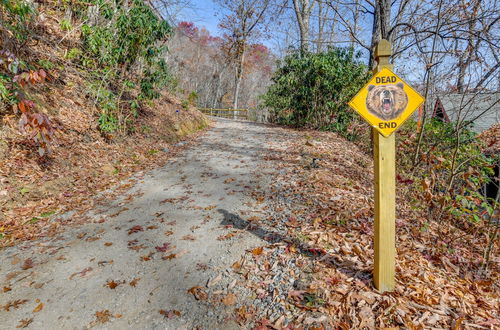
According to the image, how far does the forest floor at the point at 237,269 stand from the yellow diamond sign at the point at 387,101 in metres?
1.57

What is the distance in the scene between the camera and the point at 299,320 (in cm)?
225

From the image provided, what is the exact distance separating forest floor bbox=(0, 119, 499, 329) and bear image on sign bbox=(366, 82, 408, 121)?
5.40ft

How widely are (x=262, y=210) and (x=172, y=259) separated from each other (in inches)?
63.1

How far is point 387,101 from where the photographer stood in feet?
7.41

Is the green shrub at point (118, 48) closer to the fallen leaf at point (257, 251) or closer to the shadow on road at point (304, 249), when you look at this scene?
the shadow on road at point (304, 249)

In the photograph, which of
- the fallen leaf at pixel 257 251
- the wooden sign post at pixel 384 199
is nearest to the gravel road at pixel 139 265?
the fallen leaf at pixel 257 251

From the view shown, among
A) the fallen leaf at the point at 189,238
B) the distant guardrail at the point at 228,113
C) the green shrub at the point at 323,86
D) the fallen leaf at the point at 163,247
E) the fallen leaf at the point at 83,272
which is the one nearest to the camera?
Result: the fallen leaf at the point at 83,272

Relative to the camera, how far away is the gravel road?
A: 2.43 meters

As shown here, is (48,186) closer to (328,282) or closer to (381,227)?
(328,282)

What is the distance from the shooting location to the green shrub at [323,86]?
10.3 meters

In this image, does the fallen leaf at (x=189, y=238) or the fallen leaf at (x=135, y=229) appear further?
the fallen leaf at (x=135, y=229)

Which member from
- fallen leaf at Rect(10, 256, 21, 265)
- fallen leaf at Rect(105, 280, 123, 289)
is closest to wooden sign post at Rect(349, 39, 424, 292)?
fallen leaf at Rect(105, 280, 123, 289)

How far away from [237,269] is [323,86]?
9370 millimetres

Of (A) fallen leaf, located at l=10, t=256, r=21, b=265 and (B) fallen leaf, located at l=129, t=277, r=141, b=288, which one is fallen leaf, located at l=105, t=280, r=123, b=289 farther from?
(A) fallen leaf, located at l=10, t=256, r=21, b=265
